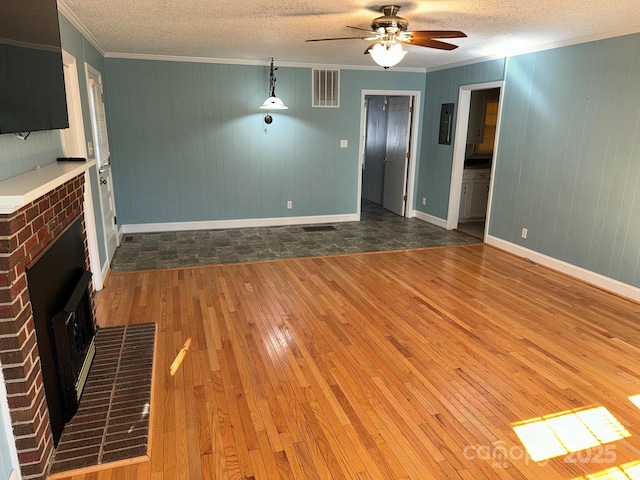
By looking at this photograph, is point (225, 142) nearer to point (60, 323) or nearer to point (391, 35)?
point (391, 35)

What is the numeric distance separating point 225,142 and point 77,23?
103 inches

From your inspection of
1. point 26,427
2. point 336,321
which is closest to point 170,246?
point 336,321

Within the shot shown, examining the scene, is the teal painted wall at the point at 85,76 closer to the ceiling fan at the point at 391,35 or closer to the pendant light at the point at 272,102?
the pendant light at the point at 272,102

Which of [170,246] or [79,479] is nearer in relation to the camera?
[79,479]

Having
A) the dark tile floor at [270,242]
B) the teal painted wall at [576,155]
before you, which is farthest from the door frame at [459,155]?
the teal painted wall at [576,155]

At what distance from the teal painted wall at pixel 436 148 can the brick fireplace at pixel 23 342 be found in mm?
5674

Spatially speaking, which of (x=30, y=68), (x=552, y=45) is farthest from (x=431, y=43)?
(x=30, y=68)

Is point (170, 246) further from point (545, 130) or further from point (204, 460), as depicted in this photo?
point (545, 130)

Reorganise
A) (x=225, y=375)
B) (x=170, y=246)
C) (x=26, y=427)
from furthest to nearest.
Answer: (x=170, y=246)
(x=225, y=375)
(x=26, y=427)

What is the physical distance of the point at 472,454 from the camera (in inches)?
84.2

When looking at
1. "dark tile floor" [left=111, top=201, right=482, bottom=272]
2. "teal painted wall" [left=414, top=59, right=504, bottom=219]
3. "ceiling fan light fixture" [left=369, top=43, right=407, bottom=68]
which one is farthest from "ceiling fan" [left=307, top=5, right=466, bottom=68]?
"teal painted wall" [left=414, top=59, right=504, bottom=219]

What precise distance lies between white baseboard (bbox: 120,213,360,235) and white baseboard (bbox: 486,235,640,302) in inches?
98.9

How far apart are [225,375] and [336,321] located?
3.66 feet

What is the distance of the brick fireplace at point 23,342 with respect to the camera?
1.69 meters
